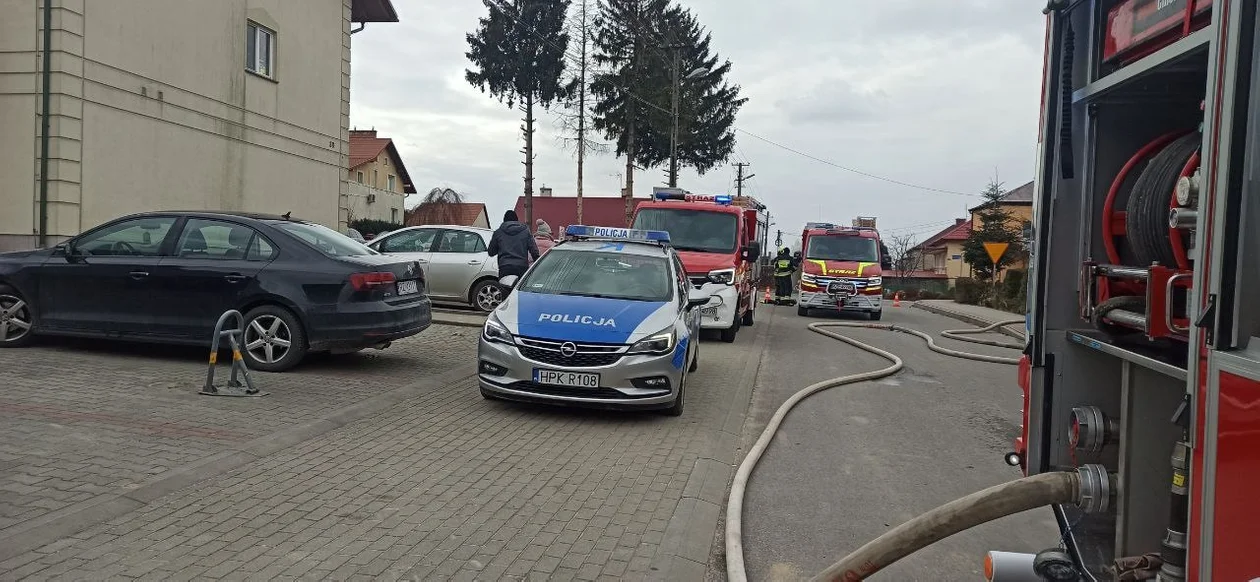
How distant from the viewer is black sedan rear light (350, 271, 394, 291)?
8.66m

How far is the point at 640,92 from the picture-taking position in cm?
4319

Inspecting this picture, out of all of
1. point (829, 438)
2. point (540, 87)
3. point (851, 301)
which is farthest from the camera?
point (540, 87)

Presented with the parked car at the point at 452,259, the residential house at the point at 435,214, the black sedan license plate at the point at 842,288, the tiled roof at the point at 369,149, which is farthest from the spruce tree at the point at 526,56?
the parked car at the point at 452,259

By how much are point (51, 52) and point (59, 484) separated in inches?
465

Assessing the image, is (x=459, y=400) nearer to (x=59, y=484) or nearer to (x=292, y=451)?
(x=292, y=451)

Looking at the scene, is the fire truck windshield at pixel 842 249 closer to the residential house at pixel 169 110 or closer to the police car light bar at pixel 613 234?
the residential house at pixel 169 110

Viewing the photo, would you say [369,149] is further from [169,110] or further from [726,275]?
[726,275]

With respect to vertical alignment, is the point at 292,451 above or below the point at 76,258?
below

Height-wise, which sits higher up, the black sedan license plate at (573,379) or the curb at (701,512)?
the black sedan license plate at (573,379)

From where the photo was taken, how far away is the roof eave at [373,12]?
75.5 ft

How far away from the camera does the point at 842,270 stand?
21.0 m

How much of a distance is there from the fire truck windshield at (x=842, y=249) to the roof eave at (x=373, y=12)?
12.6 meters

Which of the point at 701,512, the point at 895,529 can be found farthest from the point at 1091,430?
the point at 701,512

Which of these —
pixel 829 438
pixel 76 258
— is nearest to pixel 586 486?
pixel 829 438
